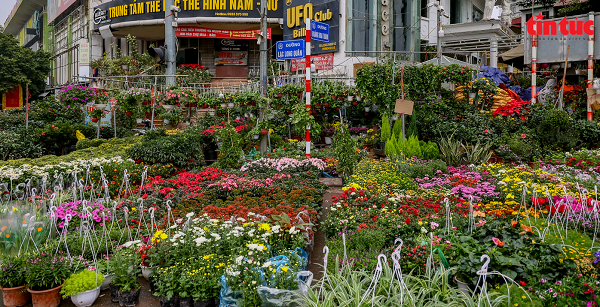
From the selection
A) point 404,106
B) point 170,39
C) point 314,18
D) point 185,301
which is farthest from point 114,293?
point 314,18

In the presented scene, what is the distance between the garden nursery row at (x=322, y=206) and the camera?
390 cm

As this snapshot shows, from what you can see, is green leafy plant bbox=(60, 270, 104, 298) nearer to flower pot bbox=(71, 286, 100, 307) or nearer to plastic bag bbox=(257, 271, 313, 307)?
flower pot bbox=(71, 286, 100, 307)

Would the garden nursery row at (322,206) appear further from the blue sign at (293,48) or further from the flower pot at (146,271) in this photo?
the blue sign at (293,48)

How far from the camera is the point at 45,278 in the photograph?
4.35m

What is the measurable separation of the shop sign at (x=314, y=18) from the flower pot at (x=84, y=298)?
626 inches

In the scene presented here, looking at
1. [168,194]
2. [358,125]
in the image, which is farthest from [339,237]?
[358,125]

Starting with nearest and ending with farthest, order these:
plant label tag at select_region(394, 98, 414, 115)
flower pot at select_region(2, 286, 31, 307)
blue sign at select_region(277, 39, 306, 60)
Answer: flower pot at select_region(2, 286, 31, 307), plant label tag at select_region(394, 98, 414, 115), blue sign at select_region(277, 39, 306, 60)

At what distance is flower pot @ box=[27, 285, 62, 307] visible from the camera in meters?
4.27

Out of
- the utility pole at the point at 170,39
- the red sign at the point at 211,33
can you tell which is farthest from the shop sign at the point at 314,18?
the utility pole at the point at 170,39

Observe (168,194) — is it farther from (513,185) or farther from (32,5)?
(32,5)

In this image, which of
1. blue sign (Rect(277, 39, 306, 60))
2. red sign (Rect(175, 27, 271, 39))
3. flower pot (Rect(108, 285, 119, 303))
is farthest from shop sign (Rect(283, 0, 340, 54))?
flower pot (Rect(108, 285, 119, 303))

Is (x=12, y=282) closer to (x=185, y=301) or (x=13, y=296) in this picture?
(x=13, y=296)

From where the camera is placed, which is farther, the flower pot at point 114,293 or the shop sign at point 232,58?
the shop sign at point 232,58

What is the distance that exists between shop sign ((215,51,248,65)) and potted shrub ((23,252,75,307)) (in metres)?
21.5
